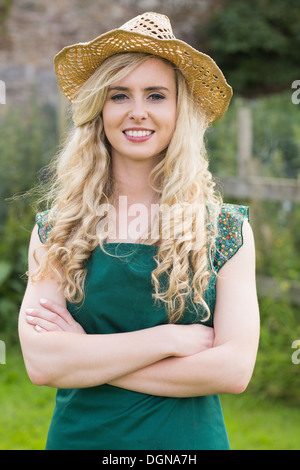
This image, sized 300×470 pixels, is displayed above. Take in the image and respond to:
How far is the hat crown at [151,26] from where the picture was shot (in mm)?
2079

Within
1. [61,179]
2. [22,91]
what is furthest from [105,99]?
[22,91]

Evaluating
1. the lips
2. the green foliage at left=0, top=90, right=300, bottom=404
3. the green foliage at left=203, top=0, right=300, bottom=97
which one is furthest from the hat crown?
the green foliage at left=203, top=0, right=300, bottom=97

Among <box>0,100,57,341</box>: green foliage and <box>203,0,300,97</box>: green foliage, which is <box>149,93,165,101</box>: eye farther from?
<box>203,0,300,97</box>: green foliage

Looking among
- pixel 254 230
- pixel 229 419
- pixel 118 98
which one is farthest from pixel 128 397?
pixel 254 230

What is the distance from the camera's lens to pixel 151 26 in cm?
211

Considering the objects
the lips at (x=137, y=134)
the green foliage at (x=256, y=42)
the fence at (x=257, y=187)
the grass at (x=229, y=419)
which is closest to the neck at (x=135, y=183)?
the lips at (x=137, y=134)

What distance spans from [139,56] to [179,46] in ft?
0.43

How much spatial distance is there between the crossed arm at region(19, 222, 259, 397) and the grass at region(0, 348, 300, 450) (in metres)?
2.31

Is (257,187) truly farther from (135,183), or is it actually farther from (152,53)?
(152,53)

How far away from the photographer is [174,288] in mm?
1998

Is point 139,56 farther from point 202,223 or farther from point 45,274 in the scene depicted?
point 45,274

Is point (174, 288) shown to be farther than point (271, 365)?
No

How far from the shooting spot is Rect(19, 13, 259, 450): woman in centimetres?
199

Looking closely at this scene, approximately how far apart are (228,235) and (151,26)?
73 cm
